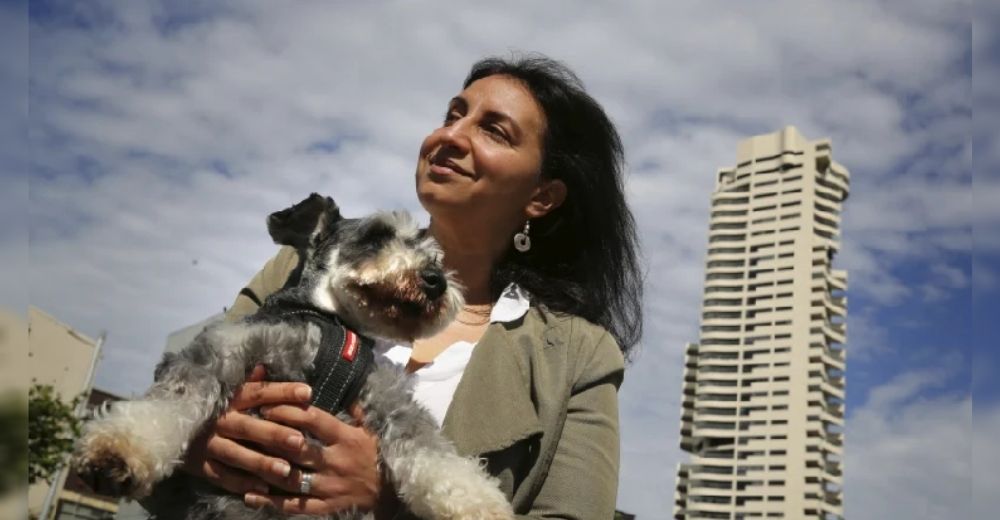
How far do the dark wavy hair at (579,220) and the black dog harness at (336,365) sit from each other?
4.09ft

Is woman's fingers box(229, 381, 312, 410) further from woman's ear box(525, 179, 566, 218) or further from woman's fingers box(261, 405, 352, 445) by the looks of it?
woman's ear box(525, 179, 566, 218)

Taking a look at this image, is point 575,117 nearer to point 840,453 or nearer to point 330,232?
point 330,232

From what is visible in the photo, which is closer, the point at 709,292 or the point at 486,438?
the point at 486,438

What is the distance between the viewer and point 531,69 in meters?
4.24

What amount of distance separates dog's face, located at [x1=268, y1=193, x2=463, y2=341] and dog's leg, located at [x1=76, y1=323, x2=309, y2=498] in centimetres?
35

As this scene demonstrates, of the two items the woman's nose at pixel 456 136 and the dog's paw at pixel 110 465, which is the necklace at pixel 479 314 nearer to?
the woman's nose at pixel 456 136

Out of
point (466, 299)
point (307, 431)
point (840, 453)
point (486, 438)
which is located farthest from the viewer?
point (840, 453)

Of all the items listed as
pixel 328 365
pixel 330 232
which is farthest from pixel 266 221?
pixel 328 365

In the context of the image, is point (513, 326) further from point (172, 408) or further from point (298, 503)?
point (172, 408)

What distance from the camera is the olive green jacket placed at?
3.01m

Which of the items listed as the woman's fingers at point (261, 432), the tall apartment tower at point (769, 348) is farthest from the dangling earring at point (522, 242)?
the tall apartment tower at point (769, 348)

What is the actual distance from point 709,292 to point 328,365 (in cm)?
6079

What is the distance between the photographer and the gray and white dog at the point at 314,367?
245cm

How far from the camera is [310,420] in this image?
8.66ft
